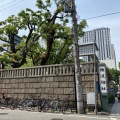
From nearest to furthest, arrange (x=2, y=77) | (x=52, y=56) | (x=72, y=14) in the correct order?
(x=72, y=14) < (x=2, y=77) < (x=52, y=56)

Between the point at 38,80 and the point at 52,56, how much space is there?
423 inches

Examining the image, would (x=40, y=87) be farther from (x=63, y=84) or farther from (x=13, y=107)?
(x=13, y=107)

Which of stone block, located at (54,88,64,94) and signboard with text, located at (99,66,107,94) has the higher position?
signboard with text, located at (99,66,107,94)

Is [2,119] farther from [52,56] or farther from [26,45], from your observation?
[52,56]

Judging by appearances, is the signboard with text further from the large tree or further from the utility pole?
the large tree

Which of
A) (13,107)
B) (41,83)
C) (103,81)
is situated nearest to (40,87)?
(41,83)

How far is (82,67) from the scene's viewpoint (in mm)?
14438

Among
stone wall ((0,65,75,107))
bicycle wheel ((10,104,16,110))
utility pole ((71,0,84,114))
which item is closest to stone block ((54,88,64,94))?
stone wall ((0,65,75,107))

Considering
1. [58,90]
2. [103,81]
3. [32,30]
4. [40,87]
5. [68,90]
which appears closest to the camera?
[103,81]

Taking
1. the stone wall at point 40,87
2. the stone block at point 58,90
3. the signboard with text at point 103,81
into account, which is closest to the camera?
the signboard with text at point 103,81

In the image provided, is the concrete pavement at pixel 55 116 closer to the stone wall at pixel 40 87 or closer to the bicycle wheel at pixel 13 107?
the stone wall at pixel 40 87

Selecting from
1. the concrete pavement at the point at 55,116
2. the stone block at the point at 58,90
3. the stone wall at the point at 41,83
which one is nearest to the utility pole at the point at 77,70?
the concrete pavement at the point at 55,116

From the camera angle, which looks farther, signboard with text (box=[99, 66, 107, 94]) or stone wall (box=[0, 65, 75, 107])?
stone wall (box=[0, 65, 75, 107])

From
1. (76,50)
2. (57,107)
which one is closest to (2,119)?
(57,107)
